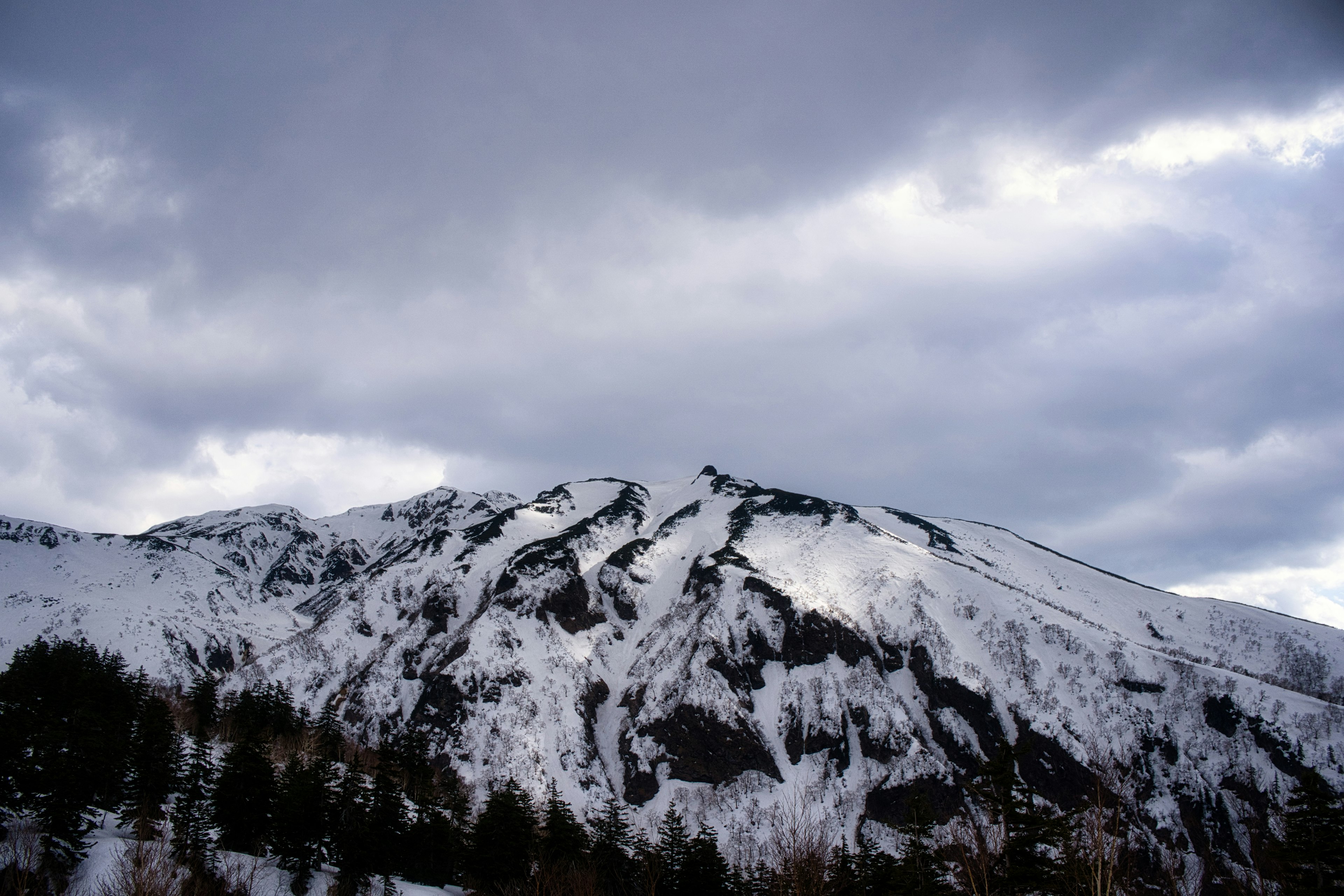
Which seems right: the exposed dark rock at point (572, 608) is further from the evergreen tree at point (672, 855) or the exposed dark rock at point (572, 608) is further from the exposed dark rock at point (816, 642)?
the evergreen tree at point (672, 855)

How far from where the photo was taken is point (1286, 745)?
3541 inches

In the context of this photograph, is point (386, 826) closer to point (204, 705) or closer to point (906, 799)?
point (204, 705)

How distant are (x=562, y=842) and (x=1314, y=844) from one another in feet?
160

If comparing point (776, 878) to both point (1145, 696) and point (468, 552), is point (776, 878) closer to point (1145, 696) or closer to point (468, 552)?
point (1145, 696)

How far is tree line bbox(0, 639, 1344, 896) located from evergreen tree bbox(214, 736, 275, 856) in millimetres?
114

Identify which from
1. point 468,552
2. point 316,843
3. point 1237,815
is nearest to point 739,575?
point 468,552

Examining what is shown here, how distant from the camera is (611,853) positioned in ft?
193

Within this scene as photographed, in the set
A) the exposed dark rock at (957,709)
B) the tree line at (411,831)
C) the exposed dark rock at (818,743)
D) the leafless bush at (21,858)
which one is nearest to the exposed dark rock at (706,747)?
the exposed dark rock at (818,743)

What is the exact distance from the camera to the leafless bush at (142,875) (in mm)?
27406

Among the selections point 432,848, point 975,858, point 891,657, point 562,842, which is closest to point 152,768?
point 432,848

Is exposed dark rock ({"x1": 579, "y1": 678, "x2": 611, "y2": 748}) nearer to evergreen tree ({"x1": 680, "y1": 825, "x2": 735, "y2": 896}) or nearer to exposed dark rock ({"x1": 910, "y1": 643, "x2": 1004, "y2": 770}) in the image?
exposed dark rock ({"x1": 910, "y1": 643, "x2": 1004, "y2": 770})

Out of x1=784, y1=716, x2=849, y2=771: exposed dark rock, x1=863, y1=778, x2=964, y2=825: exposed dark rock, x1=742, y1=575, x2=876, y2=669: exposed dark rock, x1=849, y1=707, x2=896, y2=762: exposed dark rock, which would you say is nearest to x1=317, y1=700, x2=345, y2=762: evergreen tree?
x1=784, y1=716, x2=849, y2=771: exposed dark rock

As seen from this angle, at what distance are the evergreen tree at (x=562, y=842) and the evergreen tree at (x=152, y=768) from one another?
2850 cm

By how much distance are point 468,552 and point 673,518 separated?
53990mm
